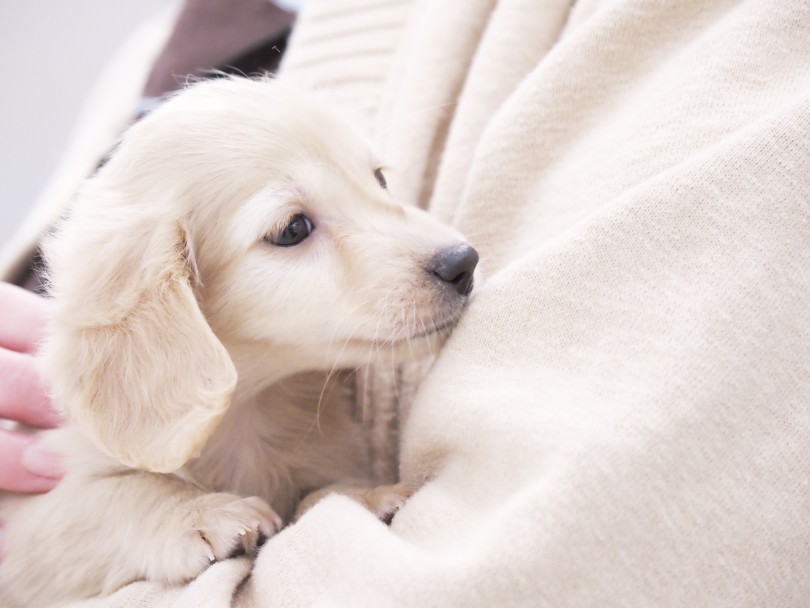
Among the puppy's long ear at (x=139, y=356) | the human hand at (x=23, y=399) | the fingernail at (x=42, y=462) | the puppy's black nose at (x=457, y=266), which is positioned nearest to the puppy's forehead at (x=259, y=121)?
the puppy's long ear at (x=139, y=356)

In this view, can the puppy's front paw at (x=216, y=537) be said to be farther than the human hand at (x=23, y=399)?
No

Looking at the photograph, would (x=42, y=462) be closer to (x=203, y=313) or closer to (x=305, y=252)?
(x=203, y=313)

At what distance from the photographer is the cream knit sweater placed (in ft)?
2.40

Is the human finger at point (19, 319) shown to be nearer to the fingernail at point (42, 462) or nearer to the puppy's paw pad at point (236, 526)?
the fingernail at point (42, 462)

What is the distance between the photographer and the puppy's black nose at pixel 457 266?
1.05m

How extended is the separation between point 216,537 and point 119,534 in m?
0.17

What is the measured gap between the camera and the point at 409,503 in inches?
35.7

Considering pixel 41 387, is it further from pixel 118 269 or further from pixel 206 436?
pixel 206 436

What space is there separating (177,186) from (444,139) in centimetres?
56

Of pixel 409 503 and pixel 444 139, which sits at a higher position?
pixel 444 139

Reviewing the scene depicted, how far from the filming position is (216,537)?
3.32 feet

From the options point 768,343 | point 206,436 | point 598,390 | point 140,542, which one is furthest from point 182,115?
point 768,343

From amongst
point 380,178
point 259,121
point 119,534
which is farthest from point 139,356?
point 380,178

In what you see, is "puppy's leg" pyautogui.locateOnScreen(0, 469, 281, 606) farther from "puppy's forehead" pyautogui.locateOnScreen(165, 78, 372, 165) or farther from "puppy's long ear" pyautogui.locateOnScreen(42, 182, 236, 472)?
"puppy's forehead" pyautogui.locateOnScreen(165, 78, 372, 165)
